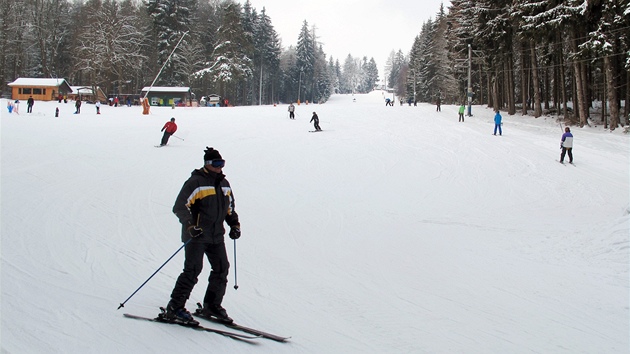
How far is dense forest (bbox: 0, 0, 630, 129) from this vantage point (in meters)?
26.6

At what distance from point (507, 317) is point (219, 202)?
3.89 metres

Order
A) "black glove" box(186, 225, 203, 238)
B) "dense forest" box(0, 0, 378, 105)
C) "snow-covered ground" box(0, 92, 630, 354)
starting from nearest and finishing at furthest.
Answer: "black glove" box(186, 225, 203, 238) → "snow-covered ground" box(0, 92, 630, 354) → "dense forest" box(0, 0, 378, 105)

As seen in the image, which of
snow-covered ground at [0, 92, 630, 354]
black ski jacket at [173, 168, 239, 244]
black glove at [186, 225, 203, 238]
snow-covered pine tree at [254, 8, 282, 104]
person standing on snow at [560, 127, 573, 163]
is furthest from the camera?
snow-covered pine tree at [254, 8, 282, 104]

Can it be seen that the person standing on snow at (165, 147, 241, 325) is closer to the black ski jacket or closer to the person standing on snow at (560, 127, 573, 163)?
the black ski jacket

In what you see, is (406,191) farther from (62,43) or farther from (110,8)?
(62,43)

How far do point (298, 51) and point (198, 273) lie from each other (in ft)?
301

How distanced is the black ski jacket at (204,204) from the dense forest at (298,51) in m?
25.6

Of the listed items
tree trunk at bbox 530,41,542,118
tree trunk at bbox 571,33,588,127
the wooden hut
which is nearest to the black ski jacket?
tree trunk at bbox 571,33,588,127

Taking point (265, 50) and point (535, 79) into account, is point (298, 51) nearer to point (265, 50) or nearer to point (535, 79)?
point (265, 50)

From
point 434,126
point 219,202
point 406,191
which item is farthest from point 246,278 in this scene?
point 434,126

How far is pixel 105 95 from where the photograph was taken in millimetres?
57125

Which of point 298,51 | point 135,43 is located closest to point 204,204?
point 135,43

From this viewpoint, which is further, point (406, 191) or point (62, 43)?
point (62, 43)

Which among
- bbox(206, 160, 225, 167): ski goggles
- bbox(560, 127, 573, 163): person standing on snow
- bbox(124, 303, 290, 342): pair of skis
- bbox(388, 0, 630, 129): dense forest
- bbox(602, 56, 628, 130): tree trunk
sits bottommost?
bbox(124, 303, 290, 342): pair of skis
